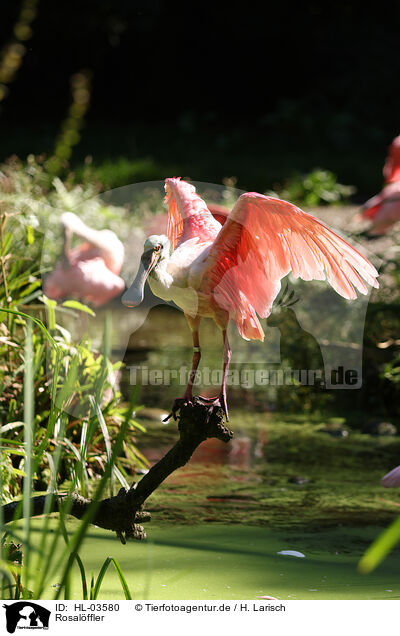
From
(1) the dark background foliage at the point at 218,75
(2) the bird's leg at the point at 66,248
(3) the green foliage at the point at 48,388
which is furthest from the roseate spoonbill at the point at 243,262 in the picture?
(1) the dark background foliage at the point at 218,75

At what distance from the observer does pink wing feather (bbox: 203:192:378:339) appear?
60.8 inches

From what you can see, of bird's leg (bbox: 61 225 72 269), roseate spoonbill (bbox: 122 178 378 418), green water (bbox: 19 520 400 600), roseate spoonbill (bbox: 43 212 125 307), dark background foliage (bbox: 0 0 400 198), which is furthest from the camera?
dark background foliage (bbox: 0 0 400 198)

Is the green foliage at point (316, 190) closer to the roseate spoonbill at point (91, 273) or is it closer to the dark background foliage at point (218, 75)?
the dark background foliage at point (218, 75)

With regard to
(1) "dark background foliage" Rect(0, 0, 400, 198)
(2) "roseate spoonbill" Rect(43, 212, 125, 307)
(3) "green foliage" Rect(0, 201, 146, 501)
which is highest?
(1) "dark background foliage" Rect(0, 0, 400, 198)

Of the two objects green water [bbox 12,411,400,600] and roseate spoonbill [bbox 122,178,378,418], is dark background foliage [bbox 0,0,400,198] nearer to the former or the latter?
green water [bbox 12,411,400,600]

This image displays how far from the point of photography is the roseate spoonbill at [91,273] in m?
3.44

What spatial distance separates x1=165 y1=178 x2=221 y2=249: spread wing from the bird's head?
0.19 meters

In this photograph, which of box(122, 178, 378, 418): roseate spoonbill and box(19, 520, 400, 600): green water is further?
box(19, 520, 400, 600): green water

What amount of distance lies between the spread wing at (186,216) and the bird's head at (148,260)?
0.61 feet

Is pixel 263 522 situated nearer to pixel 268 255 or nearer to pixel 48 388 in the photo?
pixel 48 388

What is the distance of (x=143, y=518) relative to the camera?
68.8 inches
